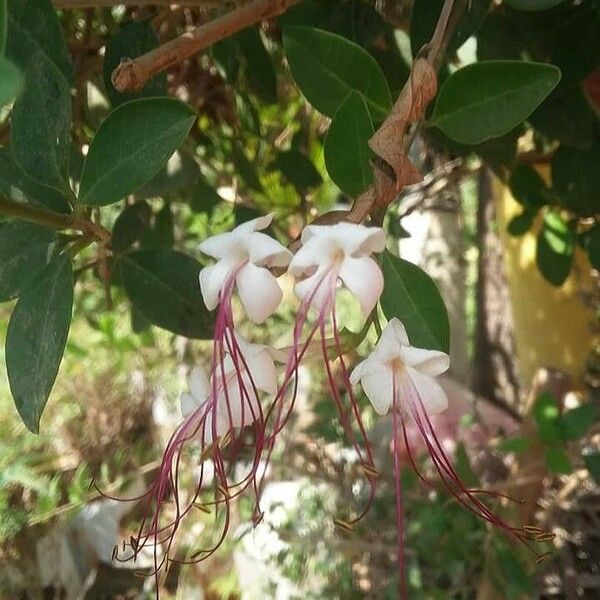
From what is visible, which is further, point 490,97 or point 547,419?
point 547,419

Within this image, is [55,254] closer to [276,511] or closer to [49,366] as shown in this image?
[49,366]

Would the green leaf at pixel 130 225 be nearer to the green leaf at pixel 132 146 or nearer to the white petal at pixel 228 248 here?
the green leaf at pixel 132 146

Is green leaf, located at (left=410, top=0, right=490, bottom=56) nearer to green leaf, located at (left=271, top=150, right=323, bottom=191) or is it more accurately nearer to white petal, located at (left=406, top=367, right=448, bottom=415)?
white petal, located at (left=406, top=367, right=448, bottom=415)

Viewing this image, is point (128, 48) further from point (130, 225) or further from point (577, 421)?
point (577, 421)

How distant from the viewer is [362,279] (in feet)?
0.93

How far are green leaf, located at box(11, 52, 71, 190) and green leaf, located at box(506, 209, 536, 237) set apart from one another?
2.02ft

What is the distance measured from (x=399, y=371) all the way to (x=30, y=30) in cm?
26

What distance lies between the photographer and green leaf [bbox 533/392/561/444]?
0.90 metres

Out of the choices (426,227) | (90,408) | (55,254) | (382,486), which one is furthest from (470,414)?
(55,254)

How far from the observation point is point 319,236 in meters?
0.28

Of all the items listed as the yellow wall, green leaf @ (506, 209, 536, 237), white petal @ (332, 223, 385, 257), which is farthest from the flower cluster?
the yellow wall

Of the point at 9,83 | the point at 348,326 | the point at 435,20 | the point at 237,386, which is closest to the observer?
the point at 9,83

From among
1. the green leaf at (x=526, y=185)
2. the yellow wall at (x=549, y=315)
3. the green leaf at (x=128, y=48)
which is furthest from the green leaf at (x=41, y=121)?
the yellow wall at (x=549, y=315)

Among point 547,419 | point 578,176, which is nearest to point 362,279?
point 578,176
